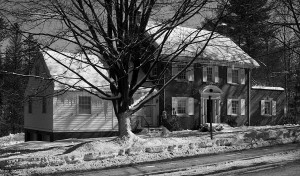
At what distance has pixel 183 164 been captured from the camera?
11.0 meters

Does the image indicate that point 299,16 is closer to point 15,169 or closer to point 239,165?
point 239,165

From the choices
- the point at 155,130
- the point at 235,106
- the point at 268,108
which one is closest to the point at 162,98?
the point at 155,130

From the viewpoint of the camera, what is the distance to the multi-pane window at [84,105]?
22.8m

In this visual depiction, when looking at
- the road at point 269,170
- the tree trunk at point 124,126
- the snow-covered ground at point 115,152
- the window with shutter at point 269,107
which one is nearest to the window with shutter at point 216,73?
the window with shutter at point 269,107

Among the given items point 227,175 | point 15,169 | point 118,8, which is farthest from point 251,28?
point 15,169

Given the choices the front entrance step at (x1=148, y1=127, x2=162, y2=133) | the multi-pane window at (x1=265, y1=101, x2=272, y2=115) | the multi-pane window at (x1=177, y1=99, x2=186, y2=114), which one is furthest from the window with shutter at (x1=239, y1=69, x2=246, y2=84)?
the front entrance step at (x1=148, y1=127, x2=162, y2=133)

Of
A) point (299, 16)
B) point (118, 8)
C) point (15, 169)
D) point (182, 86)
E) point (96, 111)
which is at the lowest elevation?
point (15, 169)

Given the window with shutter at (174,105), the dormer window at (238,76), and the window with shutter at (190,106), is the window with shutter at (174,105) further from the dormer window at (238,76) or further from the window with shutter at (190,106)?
the dormer window at (238,76)

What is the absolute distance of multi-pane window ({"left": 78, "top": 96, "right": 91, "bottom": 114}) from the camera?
22812 millimetres

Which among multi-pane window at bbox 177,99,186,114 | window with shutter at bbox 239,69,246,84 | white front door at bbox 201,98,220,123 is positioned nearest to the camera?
multi-pane window at bbox 177,99,186,114

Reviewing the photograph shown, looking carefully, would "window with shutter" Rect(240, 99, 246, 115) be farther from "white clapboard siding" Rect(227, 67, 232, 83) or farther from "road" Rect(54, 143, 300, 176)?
"road" Rect(54, 143, 300, 176)

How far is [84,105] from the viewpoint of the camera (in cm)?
2295

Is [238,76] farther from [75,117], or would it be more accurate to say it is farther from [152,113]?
[75,117]

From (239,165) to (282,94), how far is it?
82.3ft
